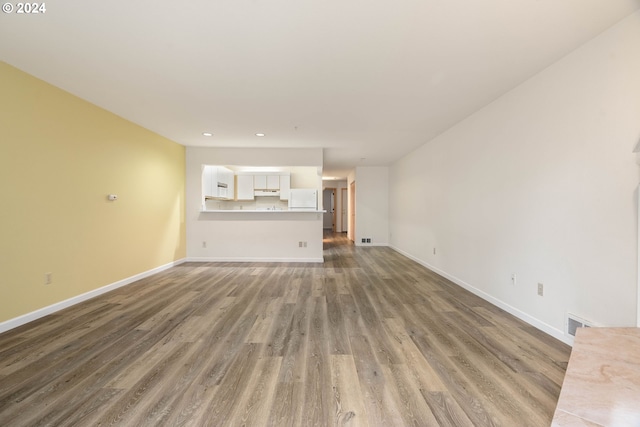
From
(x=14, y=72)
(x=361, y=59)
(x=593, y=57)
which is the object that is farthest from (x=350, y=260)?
(x=14, y=72)

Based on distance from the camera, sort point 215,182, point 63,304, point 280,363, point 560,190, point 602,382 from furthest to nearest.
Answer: point 215,182 < point 63,304 < point 560,190 < point 280,363 < point 602,382

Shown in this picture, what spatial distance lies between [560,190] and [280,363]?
8.94 feet

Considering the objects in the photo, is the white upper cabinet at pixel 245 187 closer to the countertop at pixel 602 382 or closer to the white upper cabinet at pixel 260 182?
the white upper cabinet at pixel 260 182

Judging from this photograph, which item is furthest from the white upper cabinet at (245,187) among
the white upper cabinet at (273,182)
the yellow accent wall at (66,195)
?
the yellow accent wall at (66,195)

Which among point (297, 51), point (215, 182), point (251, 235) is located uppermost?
point (297, 51)

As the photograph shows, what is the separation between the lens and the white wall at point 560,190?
1.76m

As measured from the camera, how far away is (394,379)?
1.69m

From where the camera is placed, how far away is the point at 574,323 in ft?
6.79

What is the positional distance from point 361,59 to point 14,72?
327 cm

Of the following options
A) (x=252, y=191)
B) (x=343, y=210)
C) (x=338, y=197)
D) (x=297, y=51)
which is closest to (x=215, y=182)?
(x=252, y=191)

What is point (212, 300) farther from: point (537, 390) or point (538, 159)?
point (538, 159)

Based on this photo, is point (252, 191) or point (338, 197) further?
point (338, 197)

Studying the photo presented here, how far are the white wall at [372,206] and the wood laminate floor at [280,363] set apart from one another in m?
4.47

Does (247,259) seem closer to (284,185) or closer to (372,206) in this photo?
(284,185)
